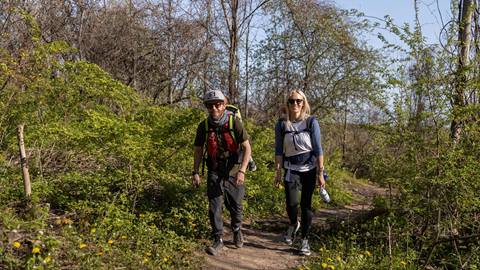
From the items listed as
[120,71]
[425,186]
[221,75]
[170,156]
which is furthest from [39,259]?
[221,75]

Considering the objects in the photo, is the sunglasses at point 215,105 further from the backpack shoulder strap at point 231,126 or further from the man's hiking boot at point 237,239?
the man's hiking boot at point 237,239

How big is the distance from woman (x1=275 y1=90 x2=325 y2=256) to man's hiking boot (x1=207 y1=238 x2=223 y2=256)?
0.93m

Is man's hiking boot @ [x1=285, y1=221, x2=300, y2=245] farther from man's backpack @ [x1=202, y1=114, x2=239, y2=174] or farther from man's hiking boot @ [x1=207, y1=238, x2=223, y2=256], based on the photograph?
man's backpack @ [x1=202, y1=114, x2=239, y2=174]

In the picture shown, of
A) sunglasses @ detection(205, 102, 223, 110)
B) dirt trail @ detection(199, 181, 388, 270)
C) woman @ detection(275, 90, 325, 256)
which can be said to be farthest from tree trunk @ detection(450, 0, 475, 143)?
sunglasses @ detection(205, 102, 223, 110)

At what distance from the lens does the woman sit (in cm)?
482

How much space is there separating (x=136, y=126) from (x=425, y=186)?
3607 mm

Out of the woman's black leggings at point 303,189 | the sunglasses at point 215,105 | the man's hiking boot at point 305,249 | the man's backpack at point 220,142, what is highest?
the sunglasses at point 215,105

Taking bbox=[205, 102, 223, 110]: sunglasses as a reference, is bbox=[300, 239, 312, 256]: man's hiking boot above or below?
below

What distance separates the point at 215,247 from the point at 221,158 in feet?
3.38

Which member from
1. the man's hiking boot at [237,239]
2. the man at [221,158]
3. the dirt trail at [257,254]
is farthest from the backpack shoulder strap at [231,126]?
the dirt trail at [257,254]

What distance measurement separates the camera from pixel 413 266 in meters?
4.63

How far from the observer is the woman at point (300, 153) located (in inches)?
190

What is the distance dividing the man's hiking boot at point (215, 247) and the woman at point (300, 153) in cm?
93

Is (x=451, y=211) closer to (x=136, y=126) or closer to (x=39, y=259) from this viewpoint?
(x=136, y=126)
